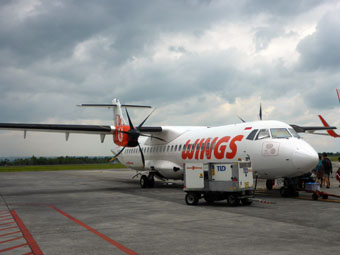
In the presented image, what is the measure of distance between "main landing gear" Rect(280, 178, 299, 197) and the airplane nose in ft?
4.86

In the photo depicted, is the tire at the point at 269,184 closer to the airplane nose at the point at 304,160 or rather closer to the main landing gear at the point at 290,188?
the main landing gear at the point at 290,188

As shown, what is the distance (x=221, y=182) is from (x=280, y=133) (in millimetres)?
3727

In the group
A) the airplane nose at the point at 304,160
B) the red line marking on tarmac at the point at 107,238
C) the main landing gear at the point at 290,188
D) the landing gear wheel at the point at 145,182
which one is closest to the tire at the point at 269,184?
the main landing gear at the point at 290,188

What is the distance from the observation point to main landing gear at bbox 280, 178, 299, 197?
14.4 meters

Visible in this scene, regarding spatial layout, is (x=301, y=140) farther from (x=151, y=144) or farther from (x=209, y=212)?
(x=151, y=144)

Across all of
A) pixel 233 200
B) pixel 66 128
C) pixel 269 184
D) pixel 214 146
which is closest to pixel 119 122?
pixel 66 128

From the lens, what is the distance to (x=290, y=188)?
14406 mm

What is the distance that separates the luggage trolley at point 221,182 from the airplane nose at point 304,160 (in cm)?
192

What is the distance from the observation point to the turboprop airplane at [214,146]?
13367 millimetres

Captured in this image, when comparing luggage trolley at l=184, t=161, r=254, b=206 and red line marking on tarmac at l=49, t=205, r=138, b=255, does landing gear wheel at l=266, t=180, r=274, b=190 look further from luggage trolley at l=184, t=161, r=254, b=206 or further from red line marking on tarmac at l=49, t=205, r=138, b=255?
red line marking on tarmac at l=49, t=205, r=138, b=255

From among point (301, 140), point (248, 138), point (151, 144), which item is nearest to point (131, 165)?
point (151, 144)

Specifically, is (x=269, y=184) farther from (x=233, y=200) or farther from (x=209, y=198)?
(x=233, y=200)

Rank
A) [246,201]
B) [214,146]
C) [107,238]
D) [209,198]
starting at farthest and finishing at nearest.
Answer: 1. [214,146]
2. [209,198]
3. [246,201]
4. [107,238]

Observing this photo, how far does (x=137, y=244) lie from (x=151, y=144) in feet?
55.3
